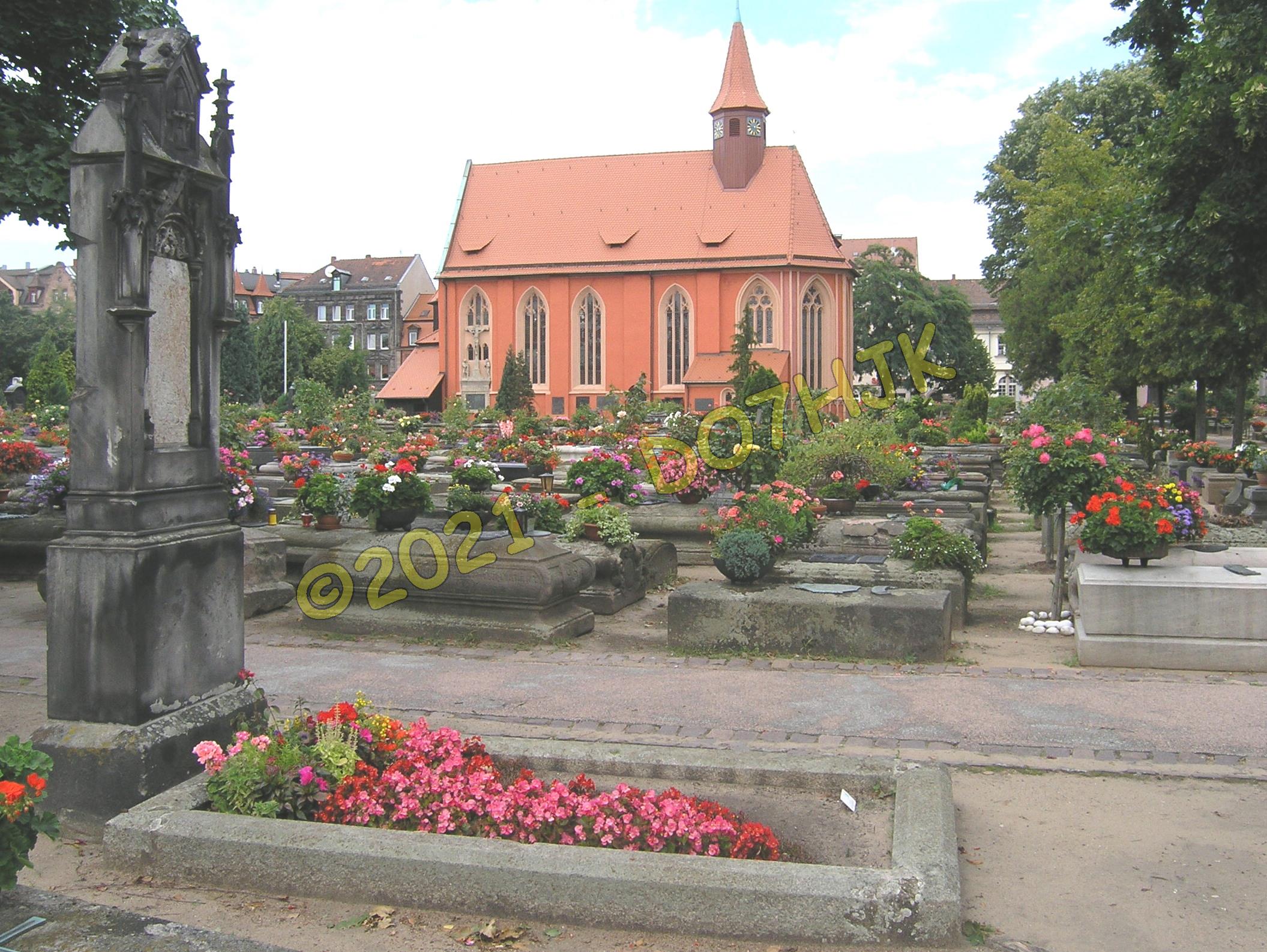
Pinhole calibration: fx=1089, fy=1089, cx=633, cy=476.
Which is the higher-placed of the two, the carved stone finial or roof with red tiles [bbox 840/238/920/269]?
roof with red tiles [bbox 840/238/920/269]

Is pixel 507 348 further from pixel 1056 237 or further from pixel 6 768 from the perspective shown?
pixel 6 768

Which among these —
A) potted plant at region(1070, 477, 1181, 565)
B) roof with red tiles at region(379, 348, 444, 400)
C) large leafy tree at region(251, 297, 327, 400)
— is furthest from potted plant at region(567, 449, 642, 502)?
large leafy tree at region(251, 297, 327, 400)

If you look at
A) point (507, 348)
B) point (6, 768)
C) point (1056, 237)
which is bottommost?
point (6, 768)

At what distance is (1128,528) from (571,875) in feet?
19.2

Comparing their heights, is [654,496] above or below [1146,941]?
above

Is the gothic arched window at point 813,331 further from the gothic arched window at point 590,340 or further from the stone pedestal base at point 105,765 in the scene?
the stone pedestal base at point 105,765

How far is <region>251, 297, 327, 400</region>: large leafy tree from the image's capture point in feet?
245

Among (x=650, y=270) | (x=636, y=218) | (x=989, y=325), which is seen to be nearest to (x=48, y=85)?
(x=650, y=270)

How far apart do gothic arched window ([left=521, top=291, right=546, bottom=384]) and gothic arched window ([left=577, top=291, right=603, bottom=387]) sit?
1919 millimetres

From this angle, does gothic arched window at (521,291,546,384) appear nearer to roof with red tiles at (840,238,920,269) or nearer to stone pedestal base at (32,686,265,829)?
roof with red tiles at (840,238,920,269)

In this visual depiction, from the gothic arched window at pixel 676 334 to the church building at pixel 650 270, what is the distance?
8 cm

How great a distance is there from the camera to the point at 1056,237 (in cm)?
1820

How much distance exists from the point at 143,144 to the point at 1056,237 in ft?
53.7

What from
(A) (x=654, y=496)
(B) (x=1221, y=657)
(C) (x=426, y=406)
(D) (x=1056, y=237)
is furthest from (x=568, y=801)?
(C) (x=426, y=406)
